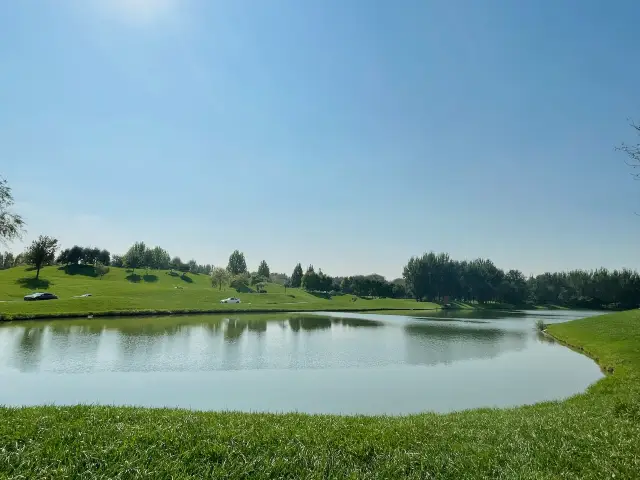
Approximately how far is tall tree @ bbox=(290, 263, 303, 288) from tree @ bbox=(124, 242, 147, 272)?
171ft

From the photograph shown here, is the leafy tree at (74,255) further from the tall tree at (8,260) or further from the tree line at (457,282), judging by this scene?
the tall tree at (8,260)

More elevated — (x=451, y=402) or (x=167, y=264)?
(x=167, y=264)

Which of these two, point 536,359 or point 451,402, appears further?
point 536,359

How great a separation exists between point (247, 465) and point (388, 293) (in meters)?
138

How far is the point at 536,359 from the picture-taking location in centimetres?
2898

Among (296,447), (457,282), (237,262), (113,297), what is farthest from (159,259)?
(296,447)

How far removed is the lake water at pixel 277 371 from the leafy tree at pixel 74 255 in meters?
88.4

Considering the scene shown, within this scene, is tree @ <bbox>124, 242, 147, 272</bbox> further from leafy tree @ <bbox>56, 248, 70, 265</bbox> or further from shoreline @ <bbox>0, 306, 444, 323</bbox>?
shoreline @ <bbox>0, 306, 444, 323</bbox>

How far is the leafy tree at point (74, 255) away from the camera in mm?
115600

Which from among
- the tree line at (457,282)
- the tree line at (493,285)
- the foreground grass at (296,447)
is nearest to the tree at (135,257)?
the tree line at (457,282)

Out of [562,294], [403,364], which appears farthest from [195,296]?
[562,294]

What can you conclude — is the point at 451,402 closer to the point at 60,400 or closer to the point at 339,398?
the point at 339,398

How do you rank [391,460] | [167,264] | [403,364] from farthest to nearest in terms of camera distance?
[167,264], [403,364], [391,460]

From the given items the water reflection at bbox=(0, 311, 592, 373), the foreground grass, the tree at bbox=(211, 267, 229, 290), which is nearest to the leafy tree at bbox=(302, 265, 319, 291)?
the tree at bbox=(211, 267, 229, 290)
